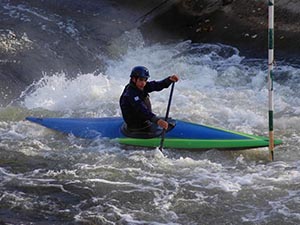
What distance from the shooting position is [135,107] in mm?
7578

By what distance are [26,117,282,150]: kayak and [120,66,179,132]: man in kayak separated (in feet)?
0.50

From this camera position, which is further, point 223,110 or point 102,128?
point 223,110

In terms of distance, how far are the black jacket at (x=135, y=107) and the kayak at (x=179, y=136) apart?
0.59 ft

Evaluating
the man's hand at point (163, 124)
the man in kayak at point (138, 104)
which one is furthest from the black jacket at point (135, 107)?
the man's hand at point (163, 124)

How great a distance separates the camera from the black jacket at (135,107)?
296 inches

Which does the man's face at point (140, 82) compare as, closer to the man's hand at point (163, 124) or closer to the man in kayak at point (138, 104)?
the man in kayak at point (138, 104)

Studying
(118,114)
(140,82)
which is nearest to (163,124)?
(140,82)

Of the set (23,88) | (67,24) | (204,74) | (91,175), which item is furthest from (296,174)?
(67,24)

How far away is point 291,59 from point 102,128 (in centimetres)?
482

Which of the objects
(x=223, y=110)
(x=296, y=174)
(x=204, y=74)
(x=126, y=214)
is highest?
(x=204, y=74)

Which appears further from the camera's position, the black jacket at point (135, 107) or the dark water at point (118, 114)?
the black jacket at point (135, 107)

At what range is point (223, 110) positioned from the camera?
372 inches

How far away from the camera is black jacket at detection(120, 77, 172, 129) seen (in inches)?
296

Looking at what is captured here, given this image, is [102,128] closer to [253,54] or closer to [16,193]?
[16,193]
